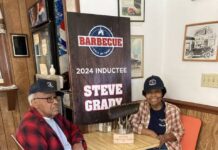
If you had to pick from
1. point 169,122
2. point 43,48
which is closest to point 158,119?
point 169,122

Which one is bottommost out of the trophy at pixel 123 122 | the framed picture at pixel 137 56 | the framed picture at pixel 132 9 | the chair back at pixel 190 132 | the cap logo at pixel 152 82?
the chair back at pixel 190 132

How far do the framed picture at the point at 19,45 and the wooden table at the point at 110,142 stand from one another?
1360mm

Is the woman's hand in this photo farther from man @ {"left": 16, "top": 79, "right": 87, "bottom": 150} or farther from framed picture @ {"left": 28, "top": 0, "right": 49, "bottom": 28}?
framed picture @ {"left": 28, "top": 0, "right": 49, "bottom": 28}

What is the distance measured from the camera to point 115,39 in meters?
1.72

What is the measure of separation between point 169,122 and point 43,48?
146 cm

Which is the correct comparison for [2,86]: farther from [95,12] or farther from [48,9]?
[95,12]

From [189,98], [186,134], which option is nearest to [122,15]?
[189,98]

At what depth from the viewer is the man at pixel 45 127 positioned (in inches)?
44.4

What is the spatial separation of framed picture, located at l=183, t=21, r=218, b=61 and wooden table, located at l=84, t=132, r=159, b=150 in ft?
2.81

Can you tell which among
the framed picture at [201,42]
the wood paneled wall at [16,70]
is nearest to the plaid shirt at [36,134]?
the wood paneled wall at [16,70]

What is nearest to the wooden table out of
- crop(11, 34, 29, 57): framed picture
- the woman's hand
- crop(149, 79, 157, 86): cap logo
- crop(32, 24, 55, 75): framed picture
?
the woman's hand

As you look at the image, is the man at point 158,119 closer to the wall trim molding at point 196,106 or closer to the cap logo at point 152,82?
the cap logo at point 152,82

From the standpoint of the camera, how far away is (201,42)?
5.67 feet

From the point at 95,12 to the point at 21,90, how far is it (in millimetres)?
1439
